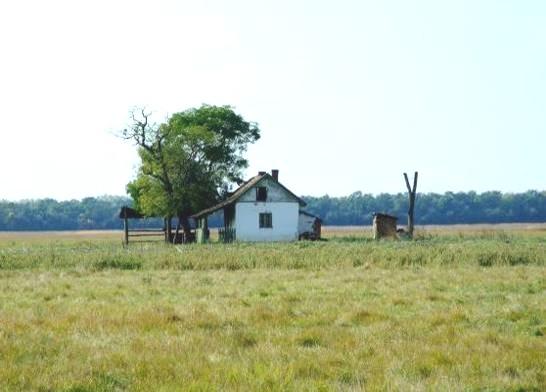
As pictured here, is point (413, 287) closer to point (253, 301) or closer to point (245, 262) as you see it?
point (253, 301)

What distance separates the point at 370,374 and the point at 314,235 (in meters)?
58.9

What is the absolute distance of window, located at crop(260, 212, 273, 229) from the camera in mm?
65688

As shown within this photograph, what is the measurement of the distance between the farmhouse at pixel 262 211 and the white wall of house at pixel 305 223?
8.26ft

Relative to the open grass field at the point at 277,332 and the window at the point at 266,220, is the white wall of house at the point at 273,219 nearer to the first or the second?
the window at the point at 266,220

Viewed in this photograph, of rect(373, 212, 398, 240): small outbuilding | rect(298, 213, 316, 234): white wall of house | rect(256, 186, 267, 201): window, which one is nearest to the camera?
rect(373, 212, 398, 240): small outbuilding

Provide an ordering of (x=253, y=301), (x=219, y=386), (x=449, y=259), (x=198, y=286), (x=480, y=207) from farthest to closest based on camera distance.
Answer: (x=480, y=207), (x=449, y=259), (x=198, y=286), (x=253, y=301), (x=219, y=386)

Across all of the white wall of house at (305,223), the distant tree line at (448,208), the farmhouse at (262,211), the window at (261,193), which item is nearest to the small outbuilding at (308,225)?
the white wall of house at (305,223)

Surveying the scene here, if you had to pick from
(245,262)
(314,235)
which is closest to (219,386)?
(245,262)

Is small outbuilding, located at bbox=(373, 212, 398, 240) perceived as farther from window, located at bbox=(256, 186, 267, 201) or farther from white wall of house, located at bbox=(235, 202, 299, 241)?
window, located at bbox=(256, 186, 267, 201)

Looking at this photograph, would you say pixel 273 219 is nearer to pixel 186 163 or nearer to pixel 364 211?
pixel 186 163

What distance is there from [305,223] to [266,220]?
18.8ft

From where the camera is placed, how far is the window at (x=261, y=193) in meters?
65.8

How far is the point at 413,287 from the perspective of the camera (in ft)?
66.9

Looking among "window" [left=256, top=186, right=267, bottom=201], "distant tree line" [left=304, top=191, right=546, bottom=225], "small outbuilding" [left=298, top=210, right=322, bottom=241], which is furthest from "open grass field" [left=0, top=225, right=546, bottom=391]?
"distant tree line" [left=304, top=191, right=546, bottom=225]
